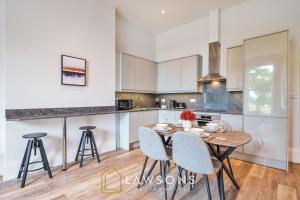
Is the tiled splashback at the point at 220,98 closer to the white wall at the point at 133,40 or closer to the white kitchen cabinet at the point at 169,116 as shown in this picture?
the white kitchen cabinet at the point at 169,116

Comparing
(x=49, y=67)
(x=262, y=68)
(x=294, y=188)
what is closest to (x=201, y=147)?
(x=294, y=188)

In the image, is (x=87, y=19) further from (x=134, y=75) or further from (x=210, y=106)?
(x=210, y=106)

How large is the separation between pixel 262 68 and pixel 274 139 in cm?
127

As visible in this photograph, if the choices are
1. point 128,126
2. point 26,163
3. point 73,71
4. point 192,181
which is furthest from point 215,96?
point 26,163

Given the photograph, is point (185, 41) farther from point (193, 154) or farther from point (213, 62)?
point (193, 154)

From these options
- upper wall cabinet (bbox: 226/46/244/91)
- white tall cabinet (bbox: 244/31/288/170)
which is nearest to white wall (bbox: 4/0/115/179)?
upper wall cabinet (bbox: 226/46/244/91)

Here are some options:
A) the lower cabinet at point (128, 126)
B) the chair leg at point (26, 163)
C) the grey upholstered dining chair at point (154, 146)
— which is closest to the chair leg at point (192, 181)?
the grey upholstered dining chair at point (154, 146)

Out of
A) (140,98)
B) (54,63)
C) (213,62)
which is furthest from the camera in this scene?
(140,98)

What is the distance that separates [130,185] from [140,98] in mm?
2868

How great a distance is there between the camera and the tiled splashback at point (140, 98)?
168 inches

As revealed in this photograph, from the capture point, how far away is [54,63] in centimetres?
271

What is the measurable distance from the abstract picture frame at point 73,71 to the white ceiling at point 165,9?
5.29 ft

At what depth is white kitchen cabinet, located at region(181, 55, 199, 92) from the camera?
4082 millimetres

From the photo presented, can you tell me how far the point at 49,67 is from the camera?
2658 millimetres
